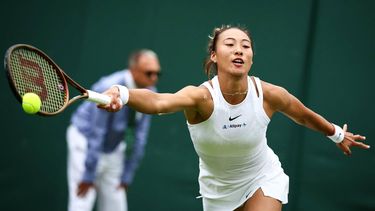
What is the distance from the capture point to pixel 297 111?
4.39 m

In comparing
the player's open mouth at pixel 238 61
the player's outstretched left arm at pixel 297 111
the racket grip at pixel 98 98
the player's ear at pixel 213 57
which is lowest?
the player's outstretched left arm at pixel 297 111

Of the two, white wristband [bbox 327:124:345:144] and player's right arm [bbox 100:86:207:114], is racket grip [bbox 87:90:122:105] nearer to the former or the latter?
player's right arm [bbox 100:86:207:114]

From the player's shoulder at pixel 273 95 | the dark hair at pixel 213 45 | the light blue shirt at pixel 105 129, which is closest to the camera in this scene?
the player's shoulder at pixel 273 95

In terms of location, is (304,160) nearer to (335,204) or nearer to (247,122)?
(335,204)

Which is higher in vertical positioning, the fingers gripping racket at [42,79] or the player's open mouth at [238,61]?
the player's open mouth at [238,61]

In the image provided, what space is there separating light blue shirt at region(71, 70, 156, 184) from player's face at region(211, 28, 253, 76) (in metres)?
1.53

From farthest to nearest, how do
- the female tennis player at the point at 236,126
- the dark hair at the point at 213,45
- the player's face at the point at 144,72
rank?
the player's face at the point at 144,72
the dark hair at the point at 213,45
the female tennis player at the point at 236,126

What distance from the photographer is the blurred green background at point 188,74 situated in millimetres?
6211

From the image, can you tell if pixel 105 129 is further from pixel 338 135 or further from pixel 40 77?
pixel 40 77

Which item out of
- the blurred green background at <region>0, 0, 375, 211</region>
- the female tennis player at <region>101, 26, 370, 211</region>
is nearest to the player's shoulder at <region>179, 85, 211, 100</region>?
the female tennis player at <region>101, 26, 370, 211</region>

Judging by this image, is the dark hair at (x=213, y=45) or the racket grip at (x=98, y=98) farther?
the dark hair at (x=213, y=45)

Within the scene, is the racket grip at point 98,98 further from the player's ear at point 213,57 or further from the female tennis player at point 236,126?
the player's ear at point 213,57

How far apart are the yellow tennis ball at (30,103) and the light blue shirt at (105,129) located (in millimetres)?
2430

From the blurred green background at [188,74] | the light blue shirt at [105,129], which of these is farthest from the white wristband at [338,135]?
the light blue shirt at [105,129]
